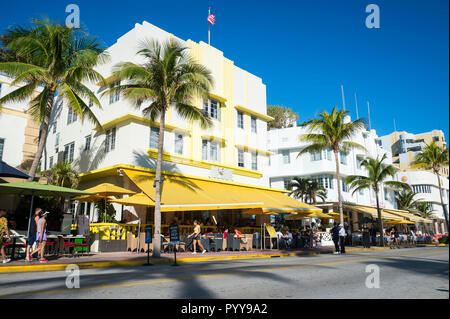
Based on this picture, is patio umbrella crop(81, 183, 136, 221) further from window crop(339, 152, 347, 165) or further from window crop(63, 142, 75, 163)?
window crop(339, 152, 347, 165)

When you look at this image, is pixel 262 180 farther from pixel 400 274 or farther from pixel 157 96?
pixel 400 274

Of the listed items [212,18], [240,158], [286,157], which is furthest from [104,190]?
[286,157]

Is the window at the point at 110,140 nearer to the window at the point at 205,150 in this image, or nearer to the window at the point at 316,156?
the window at the point at 205,150

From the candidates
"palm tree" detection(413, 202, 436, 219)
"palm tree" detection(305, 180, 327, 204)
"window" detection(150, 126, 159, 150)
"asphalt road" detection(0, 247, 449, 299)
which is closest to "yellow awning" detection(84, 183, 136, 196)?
"window" detection(150, 126, 159, 150)

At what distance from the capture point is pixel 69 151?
2689cm

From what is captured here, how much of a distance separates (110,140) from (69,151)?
555cm

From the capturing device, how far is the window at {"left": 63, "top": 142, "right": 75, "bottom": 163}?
26442 millimetres

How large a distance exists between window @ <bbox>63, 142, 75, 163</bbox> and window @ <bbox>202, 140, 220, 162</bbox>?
952 centimetres

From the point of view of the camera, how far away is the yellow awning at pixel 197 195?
1822 centimetres

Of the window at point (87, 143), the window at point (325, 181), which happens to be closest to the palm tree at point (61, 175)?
the window at point (87, 143)
